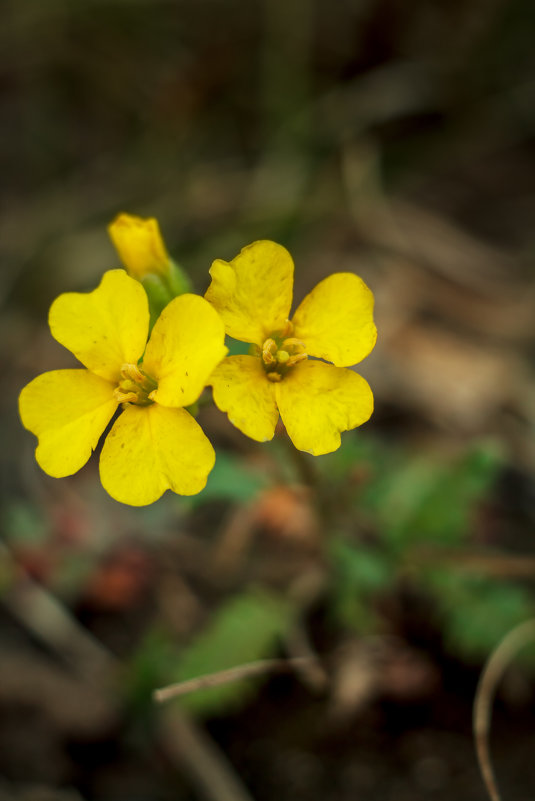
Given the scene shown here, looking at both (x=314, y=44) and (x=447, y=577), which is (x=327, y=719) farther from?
(x=314, y=44)

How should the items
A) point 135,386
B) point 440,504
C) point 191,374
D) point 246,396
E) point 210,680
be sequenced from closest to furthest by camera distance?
point 191,374 < point 246,396 < point 135,386 < point 210,680 < point 440,504

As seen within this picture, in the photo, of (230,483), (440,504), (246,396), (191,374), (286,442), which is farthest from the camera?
(440,504)

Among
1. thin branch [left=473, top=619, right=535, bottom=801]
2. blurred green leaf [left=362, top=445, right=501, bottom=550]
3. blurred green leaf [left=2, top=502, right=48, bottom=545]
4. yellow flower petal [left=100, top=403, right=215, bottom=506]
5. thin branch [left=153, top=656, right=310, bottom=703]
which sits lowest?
thin branch [left=473, top=619, right=535, bottom=801]

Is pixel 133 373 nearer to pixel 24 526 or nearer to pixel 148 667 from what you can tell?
pixel 148 667

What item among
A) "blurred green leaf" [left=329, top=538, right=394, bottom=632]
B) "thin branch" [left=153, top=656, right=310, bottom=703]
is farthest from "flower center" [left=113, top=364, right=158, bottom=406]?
"blurred green leaf" [left=329, top=538, right=394, bottom=632]

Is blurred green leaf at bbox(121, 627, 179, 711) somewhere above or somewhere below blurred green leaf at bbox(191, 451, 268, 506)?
below

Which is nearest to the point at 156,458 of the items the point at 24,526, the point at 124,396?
the point at 124,396

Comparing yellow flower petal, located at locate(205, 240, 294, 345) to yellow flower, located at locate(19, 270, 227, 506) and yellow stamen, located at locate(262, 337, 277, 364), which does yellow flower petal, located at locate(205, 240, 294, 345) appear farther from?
yellow flower, located at locate(19, 270, 227, 506)

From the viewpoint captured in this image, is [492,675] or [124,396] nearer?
[124,396]
